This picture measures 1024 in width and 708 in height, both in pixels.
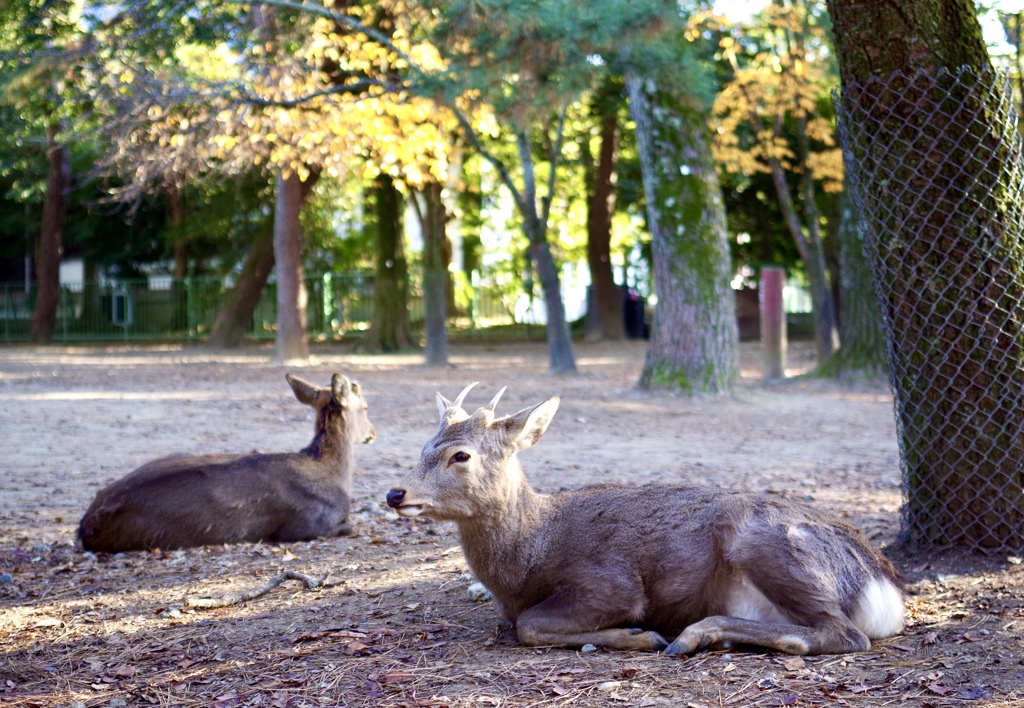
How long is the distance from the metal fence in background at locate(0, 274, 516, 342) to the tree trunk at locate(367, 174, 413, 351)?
7456mm

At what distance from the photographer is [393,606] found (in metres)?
5.44

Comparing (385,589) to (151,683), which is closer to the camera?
(151,683)

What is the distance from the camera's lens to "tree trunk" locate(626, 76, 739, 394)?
47.0 ft

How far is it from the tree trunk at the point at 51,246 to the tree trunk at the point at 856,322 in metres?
24.0

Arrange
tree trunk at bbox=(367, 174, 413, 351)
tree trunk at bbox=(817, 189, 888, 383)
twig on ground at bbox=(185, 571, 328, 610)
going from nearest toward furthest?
twig on ground at bbox=(185, 571, 328, 610) → tree trunk at bbox=(817, 189, 888, 383) → tree trunk at bbox=(367, 174, 413, 351)

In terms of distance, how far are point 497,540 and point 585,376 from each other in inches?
552

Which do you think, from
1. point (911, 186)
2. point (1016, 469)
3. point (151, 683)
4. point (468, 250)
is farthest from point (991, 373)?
point (468, 250)

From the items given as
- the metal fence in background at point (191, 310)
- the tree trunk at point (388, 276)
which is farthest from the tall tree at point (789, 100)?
the metal fence in background at point (191, 310)

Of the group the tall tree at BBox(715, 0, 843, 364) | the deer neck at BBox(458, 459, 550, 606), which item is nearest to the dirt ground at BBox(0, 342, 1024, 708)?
the deer neck at BBox(458, 459, 550, 606)

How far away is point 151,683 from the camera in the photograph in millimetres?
→ 4406

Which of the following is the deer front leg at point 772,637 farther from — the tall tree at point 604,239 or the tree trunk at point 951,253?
the tall tree at point 604,239

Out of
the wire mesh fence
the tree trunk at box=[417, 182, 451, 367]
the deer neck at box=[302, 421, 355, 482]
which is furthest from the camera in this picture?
the tree trunk at box=[417, 182, 451, 367]

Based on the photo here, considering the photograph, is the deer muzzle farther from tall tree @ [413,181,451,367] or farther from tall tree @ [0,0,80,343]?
tall tree @ [413,181,451,367]

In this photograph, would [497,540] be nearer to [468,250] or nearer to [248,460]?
[248,460]
